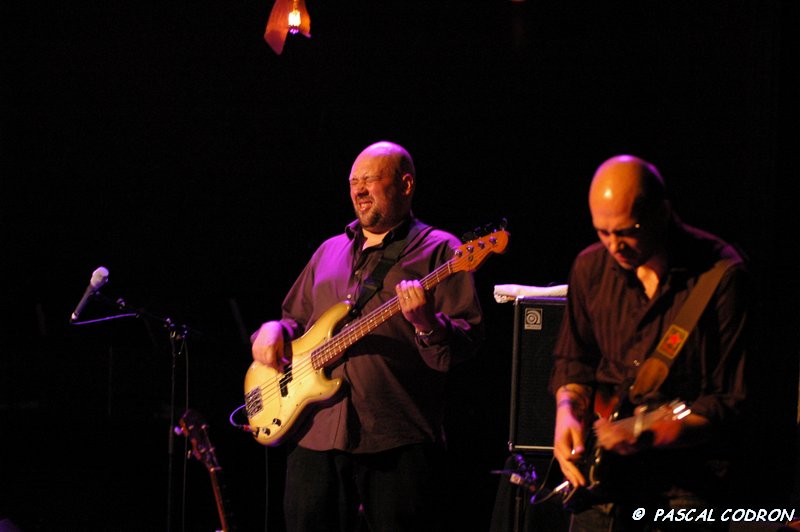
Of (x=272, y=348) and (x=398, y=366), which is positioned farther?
(x=272, y=348)

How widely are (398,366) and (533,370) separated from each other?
0.81 meters

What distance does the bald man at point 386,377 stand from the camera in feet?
11.5

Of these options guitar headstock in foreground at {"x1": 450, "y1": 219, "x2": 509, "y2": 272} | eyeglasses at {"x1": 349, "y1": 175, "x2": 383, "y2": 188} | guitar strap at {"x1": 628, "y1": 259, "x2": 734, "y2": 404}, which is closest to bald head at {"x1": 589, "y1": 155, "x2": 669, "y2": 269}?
guitar strap at {"x1": 628, "y1": 259, "x2": 734, "y2": 404}

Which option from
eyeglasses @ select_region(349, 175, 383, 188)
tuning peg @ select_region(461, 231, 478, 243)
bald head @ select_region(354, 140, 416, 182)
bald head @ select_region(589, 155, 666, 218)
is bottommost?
tuning peg @ select_region(461, 231, 478, 243)

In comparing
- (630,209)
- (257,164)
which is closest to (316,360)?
(630,209)

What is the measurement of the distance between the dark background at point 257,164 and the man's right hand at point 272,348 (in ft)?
7.04

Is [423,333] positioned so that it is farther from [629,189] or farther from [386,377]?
[629,189]

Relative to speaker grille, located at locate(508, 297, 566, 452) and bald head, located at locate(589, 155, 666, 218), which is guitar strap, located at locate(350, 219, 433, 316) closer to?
speaker grille, located at locate(508, 297, 566, 452)

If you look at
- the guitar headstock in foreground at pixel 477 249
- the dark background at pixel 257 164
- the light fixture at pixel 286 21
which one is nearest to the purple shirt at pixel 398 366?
the guitar headstock in foreground at pixel 477 249

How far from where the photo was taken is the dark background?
20.0 feet

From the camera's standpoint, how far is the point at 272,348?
3.87 m

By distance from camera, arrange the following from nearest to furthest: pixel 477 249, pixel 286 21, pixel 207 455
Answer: pixel 477 249, pixel 207 455, pixel 286 21

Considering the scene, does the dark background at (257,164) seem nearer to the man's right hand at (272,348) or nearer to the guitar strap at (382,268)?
the man's right hand at (272,348)

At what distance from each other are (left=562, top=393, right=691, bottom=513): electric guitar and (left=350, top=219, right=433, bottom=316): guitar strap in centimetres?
136
